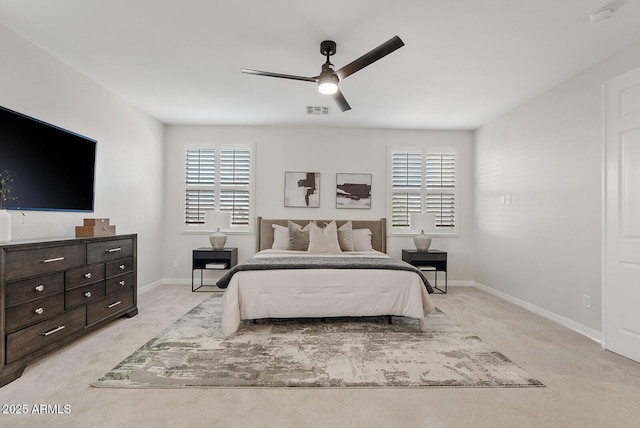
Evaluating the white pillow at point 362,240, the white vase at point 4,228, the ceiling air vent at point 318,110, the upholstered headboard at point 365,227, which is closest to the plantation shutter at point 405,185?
the upholstered headboard at point 365,227

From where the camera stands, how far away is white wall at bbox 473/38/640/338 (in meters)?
3.22

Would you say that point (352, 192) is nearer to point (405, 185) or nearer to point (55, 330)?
point (405, 185)

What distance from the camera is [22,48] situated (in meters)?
2.81

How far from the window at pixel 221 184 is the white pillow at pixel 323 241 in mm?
1346

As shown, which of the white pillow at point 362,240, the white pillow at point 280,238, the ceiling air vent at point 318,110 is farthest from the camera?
the white pillow at point 362,240

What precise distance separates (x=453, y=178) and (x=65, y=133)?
17.7ft

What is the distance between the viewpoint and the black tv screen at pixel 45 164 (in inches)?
104

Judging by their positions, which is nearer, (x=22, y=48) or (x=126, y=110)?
(x=22, y=48)

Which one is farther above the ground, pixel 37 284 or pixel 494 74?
pixel 494 74

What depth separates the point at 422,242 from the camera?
5129mm

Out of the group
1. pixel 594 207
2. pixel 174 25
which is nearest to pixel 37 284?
pixel 174 25

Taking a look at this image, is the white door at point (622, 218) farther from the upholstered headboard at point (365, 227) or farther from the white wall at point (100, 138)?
the white wall at point (100, 138)

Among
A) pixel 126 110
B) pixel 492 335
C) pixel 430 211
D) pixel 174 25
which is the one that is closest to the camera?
pixel 174 25

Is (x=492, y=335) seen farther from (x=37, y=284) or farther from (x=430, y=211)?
(x=37, y=284)
